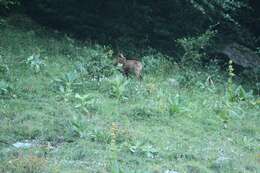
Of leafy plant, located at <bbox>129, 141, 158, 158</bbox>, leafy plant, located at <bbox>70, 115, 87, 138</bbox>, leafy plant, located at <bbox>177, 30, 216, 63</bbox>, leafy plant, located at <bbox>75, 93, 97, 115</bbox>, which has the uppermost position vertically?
leafy plant, located at <bbox>177, 30, 216, 63</bbox>

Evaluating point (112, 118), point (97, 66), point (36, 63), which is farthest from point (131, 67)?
point (112, 118)

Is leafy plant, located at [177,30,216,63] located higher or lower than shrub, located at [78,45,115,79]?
higher

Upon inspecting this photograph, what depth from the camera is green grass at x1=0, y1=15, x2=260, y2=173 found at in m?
7.09

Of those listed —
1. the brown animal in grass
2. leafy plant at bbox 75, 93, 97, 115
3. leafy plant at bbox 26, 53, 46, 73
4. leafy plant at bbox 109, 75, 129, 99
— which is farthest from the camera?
the brown animal in grass

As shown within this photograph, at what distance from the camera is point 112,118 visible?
8578 mm

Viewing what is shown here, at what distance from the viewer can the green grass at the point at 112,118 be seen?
709 centimetres

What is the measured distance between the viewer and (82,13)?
14.3m

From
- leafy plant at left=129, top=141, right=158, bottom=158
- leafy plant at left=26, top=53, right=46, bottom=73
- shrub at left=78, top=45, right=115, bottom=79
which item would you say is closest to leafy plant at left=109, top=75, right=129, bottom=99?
shrub at left=78, top=45, right=115, bottom=79

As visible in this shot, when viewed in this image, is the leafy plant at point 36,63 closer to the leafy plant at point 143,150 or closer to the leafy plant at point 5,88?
the leafy plant at point 5,88

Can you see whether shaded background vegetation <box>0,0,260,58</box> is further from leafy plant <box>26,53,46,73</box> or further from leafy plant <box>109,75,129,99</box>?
leafy plant <box>109,75,129,99</box>

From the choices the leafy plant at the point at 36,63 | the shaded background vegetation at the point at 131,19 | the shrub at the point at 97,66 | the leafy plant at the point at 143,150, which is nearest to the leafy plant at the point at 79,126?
the leafy plant at the point at 143,150

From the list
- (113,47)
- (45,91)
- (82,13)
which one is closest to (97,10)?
(82,13)

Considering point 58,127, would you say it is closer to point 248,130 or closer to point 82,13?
point 248,130

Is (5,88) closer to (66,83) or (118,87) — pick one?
(66,83)
